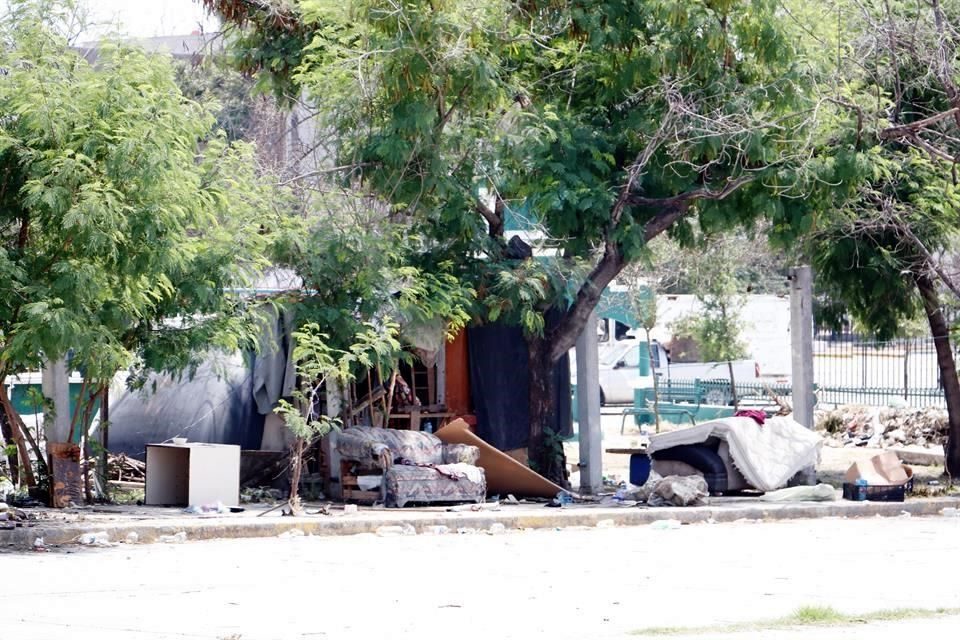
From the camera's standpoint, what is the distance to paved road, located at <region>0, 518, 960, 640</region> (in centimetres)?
796

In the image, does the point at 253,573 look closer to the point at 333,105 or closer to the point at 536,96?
the point at 333,105

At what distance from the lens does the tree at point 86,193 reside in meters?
12.1

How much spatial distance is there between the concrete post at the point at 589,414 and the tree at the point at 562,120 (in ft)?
1.41

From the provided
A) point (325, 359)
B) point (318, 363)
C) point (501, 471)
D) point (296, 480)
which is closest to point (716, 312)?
point (501, 471)

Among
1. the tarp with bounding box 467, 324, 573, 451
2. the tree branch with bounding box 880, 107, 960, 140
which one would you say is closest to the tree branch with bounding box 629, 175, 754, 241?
the tree branch with bounding box 880, 107, 960, 140

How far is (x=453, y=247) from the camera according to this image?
17.3 metres

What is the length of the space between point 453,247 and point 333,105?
2.45 m

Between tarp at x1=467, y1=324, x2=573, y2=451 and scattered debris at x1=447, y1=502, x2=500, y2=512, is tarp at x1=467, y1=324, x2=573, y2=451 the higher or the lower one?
the higher one

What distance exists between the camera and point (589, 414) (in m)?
18.0

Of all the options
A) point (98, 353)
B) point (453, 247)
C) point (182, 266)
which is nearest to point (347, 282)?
point (453, 247)

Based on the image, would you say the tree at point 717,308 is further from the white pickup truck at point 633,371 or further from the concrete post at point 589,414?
the concrete post at point 589,414

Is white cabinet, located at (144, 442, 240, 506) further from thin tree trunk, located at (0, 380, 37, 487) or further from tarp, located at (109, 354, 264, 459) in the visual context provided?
tarp, located at (109, 354, 264, 459)

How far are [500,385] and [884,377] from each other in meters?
16.6

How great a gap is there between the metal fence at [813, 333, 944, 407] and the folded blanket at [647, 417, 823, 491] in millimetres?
9505
